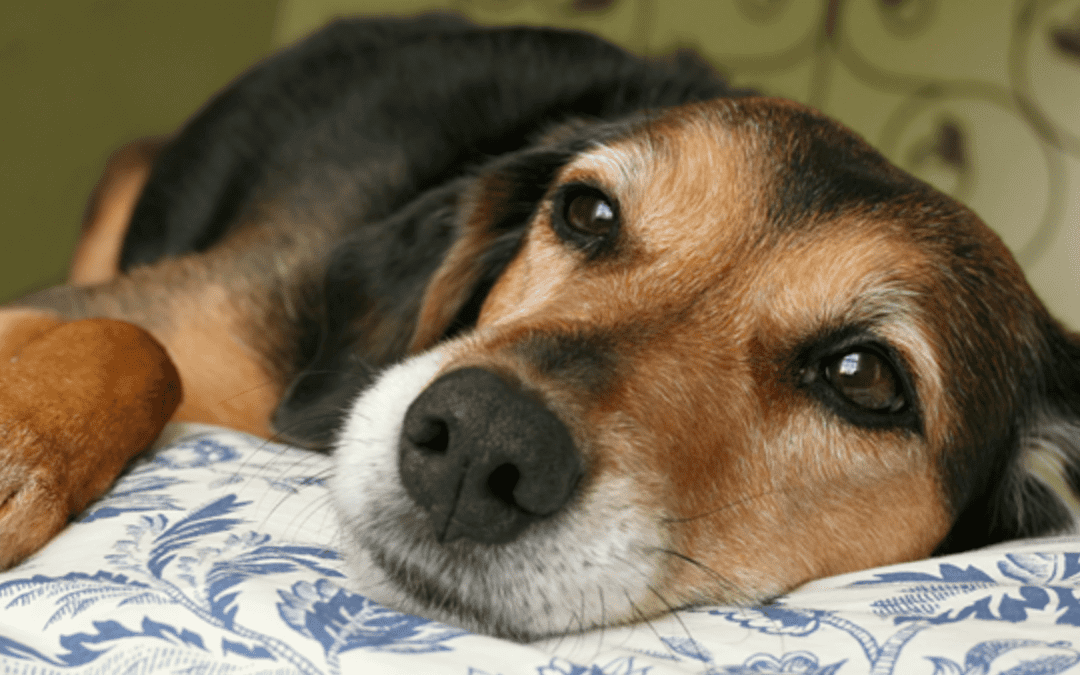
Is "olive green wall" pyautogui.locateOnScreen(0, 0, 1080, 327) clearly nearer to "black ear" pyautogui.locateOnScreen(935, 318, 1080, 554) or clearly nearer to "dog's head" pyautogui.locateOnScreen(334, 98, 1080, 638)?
"black ear" pyautogui.locateOnScreen(935, 318, 1080, 554)

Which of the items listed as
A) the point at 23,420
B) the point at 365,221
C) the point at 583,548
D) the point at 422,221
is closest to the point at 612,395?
the point at 583,548

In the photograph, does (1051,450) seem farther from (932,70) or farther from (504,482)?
(932,70)

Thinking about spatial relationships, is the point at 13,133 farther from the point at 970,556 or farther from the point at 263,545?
the point at 970,556

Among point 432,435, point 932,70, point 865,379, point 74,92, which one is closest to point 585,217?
point 865,379

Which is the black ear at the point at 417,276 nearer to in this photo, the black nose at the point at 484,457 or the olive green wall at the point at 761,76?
the black nose at the point at 484,457

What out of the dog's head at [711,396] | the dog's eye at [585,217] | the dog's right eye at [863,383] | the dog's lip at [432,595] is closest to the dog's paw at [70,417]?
the dog's head at [711,396]
